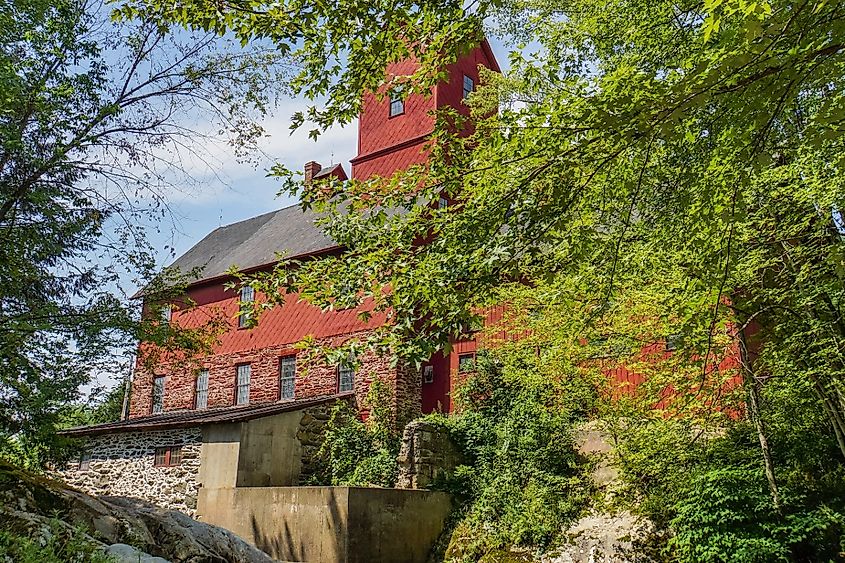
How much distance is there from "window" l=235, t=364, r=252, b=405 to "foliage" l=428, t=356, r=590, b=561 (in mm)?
7366

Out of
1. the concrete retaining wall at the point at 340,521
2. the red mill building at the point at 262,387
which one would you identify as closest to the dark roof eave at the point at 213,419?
the red mill building at the point at 262,387

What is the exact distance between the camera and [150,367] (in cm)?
1100

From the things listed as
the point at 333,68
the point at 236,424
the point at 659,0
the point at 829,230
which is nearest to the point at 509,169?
the point at 333,68

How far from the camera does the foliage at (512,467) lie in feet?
37.0

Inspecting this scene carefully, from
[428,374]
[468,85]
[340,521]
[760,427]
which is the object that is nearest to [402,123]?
[468,85]

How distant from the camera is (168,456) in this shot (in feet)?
50.9

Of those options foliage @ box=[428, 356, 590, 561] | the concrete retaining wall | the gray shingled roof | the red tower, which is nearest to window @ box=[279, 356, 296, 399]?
the gray shingled roof

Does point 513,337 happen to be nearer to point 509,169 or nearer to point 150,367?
point 150,367

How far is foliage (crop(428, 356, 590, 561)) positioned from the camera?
11273 mm

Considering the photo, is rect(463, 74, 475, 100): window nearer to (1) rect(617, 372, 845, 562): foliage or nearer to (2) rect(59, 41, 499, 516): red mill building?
(2) rect(59, 41, 499, 516): red mill building

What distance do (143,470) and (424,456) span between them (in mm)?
7278

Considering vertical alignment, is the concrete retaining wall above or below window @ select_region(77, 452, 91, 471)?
below

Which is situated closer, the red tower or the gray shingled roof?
the red tower

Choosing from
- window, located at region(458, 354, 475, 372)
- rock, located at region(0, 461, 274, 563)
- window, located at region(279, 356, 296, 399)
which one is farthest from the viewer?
window, located at region(279, 356, 296, 399)
